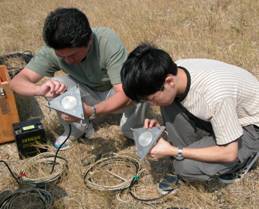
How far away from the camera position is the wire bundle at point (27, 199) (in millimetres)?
3031

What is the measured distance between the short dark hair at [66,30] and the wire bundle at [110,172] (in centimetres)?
101

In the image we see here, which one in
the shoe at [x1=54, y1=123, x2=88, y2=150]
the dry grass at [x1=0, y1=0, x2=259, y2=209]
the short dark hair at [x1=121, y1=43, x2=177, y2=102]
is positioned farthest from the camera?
the shoe at [x1=54, y1=123, x2=88, y2=150]

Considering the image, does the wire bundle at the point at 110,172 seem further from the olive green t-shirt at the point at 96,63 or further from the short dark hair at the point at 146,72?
the short dark hair at the point at 146,72

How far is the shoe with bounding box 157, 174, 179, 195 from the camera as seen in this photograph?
302cm

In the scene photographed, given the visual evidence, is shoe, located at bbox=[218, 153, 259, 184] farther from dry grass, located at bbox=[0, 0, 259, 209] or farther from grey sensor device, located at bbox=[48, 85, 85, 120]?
grey sensor device, located at bbox=[48, 85, 85, 120]

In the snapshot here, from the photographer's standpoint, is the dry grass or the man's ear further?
the dry grass

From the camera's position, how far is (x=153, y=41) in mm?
5605

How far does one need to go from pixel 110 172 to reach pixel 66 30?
1192mm

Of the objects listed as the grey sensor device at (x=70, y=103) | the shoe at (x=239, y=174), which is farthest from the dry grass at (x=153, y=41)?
the grey sensor device at (x=70, y=103)

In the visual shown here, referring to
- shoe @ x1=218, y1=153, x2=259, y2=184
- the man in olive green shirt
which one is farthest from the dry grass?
the man in olive green shirt

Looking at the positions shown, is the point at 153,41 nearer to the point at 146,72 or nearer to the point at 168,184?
the point at 168,184

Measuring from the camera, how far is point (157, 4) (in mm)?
6707

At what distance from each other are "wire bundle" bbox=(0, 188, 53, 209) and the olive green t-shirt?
0.98 metres

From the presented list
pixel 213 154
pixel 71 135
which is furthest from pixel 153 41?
pixel 213 154
